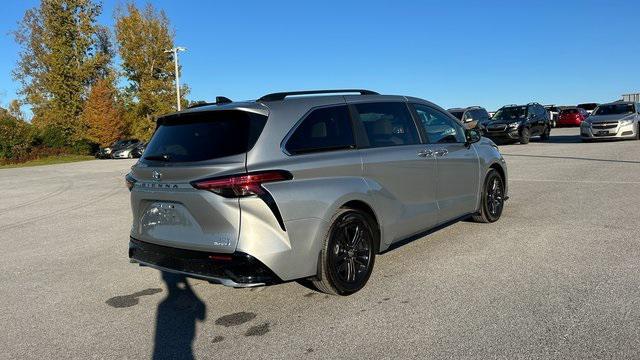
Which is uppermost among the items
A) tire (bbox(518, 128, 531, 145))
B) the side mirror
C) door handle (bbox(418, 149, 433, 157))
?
the side mirror

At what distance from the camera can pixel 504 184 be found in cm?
729

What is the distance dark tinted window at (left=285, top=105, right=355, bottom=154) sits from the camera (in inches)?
165

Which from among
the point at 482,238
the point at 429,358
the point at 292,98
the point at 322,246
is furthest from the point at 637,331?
the point at 292,98

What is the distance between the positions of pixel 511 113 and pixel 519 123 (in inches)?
43.7

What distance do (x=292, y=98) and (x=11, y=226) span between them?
7200 millimetres

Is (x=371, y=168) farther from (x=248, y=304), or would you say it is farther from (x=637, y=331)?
(x=637, y=331)

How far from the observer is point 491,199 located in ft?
23.0

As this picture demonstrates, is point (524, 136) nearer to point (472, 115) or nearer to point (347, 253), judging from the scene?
point (472, 115)

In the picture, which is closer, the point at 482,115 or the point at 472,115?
the point at 472,115

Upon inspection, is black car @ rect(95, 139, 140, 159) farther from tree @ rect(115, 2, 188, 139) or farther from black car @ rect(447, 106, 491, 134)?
black car @ rect(447, 106, 491, 134)

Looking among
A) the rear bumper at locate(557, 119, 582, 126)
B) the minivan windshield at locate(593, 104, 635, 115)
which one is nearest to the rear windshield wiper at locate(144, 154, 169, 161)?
the minivan windshield at locate(593, 104, 635, 115)

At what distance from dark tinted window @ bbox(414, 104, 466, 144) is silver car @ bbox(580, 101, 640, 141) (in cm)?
1747

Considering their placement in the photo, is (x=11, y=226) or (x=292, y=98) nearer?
(x=292, y=98)

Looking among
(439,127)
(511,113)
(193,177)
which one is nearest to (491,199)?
(439,127)
